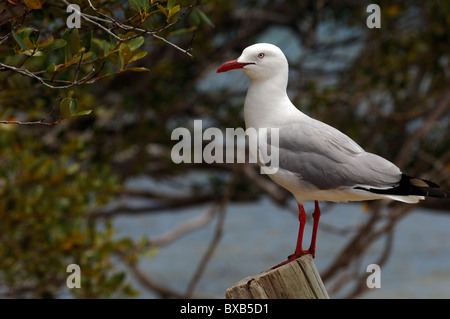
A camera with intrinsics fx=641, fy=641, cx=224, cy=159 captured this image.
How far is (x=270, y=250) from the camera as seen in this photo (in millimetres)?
9273

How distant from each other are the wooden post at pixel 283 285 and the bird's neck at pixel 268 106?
62cm

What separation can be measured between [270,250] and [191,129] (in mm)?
3054

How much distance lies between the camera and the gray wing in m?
2.53

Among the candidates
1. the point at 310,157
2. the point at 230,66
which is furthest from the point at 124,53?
the point at 310,157

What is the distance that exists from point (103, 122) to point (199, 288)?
3.18 meters

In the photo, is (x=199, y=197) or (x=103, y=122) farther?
(x=199, y=197)

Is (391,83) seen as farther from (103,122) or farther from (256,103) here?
(256,103)

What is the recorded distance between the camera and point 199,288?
857 cm

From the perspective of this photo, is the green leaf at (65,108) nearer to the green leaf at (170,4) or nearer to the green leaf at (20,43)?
the green leaf at (20,43)

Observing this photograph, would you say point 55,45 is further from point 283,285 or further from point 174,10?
point 283,285

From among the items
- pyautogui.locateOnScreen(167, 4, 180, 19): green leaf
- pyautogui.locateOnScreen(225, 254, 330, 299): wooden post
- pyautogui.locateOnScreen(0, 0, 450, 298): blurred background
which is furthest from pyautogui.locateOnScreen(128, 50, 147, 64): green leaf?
pyautogui.locateOnScreen(225, 254, 330, 299): wooden post

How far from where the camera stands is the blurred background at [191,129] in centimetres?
412

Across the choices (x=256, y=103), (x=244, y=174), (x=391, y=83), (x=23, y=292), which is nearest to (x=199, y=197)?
(x=244, y=174)

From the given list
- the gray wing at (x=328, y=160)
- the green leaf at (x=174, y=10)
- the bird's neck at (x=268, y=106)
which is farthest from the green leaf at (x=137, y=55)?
the gray wing at (x=328, y=160)
